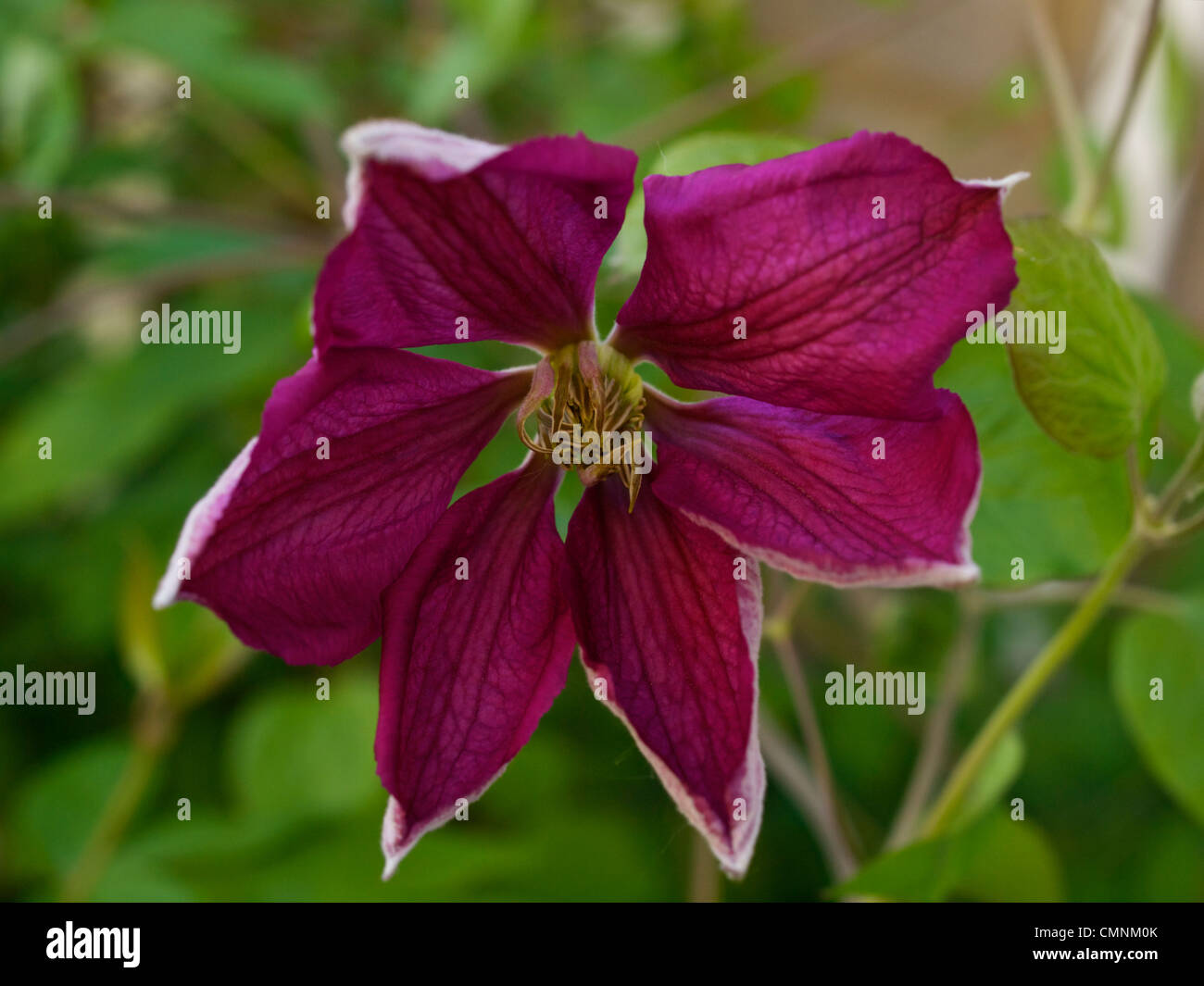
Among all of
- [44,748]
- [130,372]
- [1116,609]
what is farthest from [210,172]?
[1116,609]

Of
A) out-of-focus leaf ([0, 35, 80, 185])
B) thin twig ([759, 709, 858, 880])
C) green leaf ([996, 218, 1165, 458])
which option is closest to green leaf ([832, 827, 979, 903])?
thin twig ([759, 709, 858, 880])

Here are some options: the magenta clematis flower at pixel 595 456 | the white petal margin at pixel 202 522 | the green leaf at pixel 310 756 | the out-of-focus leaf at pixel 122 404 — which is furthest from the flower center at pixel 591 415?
the out-of-focus leaf at pixel 122 404

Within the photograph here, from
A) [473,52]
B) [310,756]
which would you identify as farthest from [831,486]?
[473,52]

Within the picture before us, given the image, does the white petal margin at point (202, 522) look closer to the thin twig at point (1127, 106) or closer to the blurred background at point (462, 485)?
the blurred background at point (462, 485)

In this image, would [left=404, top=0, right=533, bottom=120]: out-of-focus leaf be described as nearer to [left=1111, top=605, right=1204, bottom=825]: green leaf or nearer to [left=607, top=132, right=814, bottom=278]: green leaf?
[left=607, top=132, right=814, bottom=278]: green leaf

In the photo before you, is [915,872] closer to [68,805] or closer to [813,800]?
[813,800]

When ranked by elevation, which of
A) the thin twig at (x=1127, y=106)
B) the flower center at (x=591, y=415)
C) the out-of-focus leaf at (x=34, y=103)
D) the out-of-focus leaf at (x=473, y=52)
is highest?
the out-of-focus leaf at (x=473, y=52)
